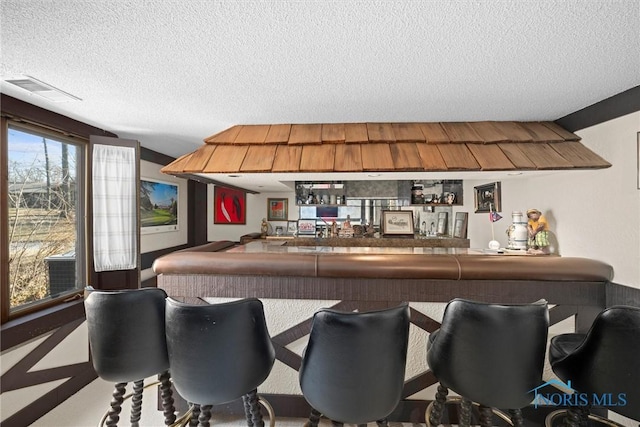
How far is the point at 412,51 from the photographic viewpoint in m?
1.32

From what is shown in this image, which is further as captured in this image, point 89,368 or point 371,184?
point 371,184

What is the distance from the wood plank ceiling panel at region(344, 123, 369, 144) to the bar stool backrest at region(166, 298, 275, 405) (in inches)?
59.2

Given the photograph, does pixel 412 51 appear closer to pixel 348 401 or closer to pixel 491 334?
pixel 491 334

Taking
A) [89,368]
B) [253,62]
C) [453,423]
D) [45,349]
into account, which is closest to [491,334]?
[453,423]

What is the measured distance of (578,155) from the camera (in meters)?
2.00

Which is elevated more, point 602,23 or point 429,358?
point 602,23

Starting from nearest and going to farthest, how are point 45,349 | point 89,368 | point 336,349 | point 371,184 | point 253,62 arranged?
point 336,349 → point 253,62 → point 45,349 → point 89,368 → point 371,184

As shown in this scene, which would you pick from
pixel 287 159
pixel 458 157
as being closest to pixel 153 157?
pixel 287 159

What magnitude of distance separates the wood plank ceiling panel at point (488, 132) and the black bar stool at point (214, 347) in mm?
2134

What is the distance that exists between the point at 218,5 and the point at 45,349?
2.77m

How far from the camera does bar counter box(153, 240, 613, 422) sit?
73.8 inches

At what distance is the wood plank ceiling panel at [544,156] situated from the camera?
1.97 metres

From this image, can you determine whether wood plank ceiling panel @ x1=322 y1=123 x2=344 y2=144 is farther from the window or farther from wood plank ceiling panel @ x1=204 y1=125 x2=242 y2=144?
the window

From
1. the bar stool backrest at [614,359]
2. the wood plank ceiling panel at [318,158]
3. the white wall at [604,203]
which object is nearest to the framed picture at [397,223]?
the white wall at [604,203]
